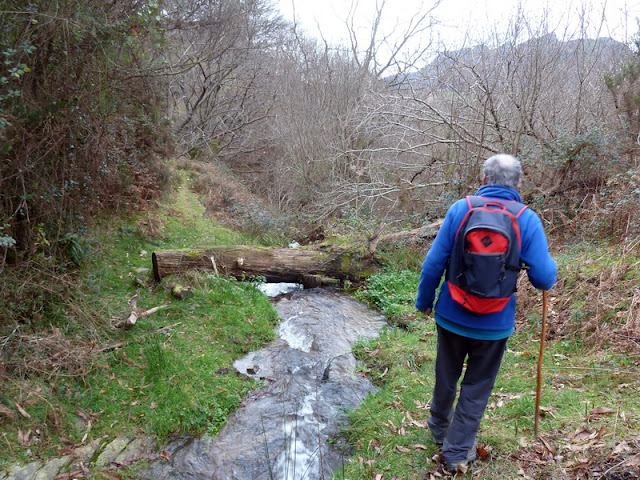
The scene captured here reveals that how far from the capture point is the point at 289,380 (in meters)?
5.14

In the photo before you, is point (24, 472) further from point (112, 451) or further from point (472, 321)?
point (472, 321)

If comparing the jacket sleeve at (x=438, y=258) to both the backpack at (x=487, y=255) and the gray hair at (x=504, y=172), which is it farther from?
the gray hair at (x=504, y=172)

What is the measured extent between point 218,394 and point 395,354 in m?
2.36

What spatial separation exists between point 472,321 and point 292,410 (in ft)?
8.57

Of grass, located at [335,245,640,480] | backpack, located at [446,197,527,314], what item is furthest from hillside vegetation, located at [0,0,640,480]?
backpack, located at [446,197,527,314]

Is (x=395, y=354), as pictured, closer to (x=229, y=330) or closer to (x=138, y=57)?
(x=229, y=330)

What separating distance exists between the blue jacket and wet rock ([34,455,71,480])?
337cm

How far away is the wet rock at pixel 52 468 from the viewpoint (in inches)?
127

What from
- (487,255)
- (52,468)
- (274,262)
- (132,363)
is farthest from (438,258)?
(274,262)

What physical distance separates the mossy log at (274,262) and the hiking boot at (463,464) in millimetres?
5410

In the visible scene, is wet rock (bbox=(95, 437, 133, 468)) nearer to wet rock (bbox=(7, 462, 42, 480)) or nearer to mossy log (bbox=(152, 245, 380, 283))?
wet rock (bbox=(7, 462, 42, 480))

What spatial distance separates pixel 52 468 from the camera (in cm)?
331

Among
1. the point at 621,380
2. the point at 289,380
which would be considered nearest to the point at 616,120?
the point at 621,380

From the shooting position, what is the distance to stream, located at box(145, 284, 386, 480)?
370 cm
